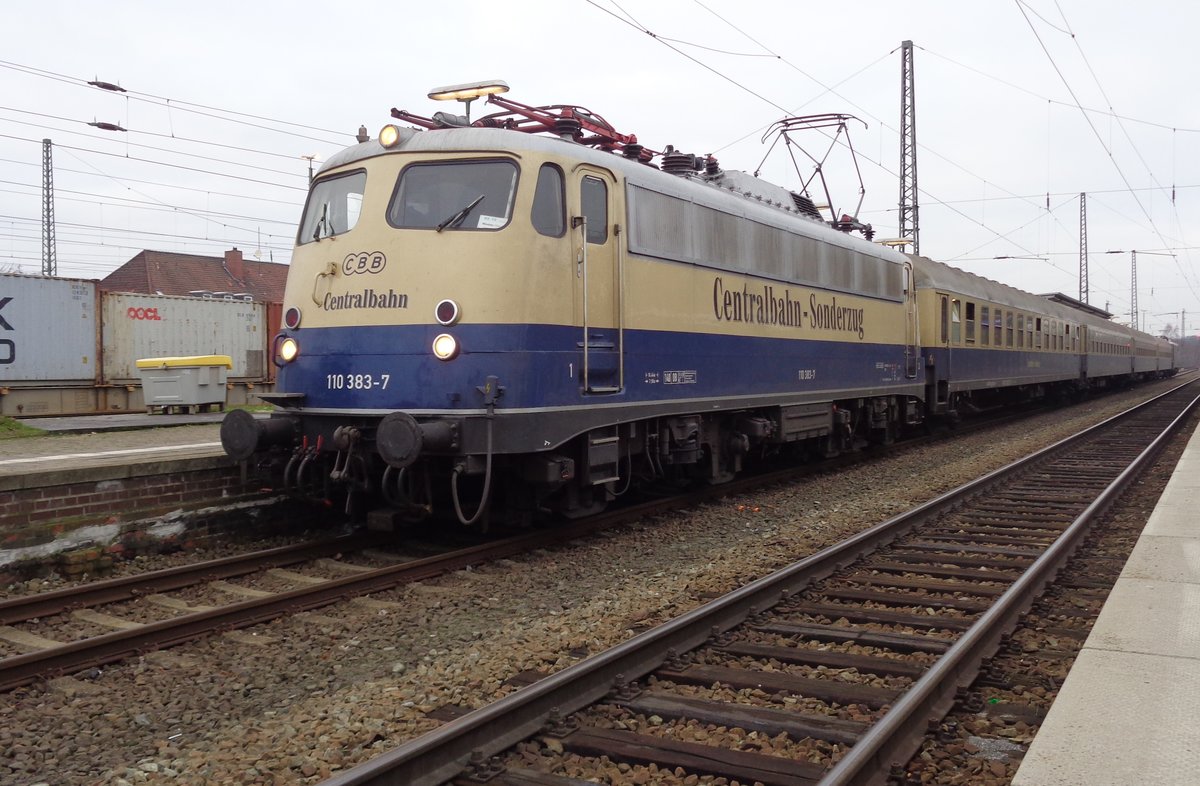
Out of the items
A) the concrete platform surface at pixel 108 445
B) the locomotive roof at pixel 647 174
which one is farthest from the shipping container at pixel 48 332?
the locomotive roof at pixel 647 174

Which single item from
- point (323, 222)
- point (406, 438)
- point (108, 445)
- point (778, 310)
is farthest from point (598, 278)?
point (108, 445)

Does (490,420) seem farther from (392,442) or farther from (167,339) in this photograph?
(167,339)

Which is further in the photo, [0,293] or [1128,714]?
[0,293]

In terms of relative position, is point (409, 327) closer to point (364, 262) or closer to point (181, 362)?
point (364, 262)

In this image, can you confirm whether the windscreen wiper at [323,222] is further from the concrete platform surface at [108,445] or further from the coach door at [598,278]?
the coach door at [598,278]

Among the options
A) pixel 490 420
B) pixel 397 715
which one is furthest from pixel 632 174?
pixel 397 715

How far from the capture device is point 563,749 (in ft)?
13.5

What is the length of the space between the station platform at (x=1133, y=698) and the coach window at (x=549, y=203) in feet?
15.7

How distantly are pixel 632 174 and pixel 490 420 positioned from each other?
2874mm

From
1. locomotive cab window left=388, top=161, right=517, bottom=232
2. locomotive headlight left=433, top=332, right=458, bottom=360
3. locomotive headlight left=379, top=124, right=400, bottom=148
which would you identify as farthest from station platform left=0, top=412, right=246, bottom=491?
locomotive headlight left=379, top=124, right=400, bottom=148

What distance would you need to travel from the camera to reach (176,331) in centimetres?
2475

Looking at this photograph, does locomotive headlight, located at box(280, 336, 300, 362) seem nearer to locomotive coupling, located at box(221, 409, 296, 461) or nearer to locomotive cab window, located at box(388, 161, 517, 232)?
locomotive coupling, located at box(221, 409, 296, 461)

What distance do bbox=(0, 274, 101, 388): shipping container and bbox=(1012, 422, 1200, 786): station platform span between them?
2230 centimetres

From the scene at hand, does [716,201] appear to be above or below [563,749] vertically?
Answer: above
